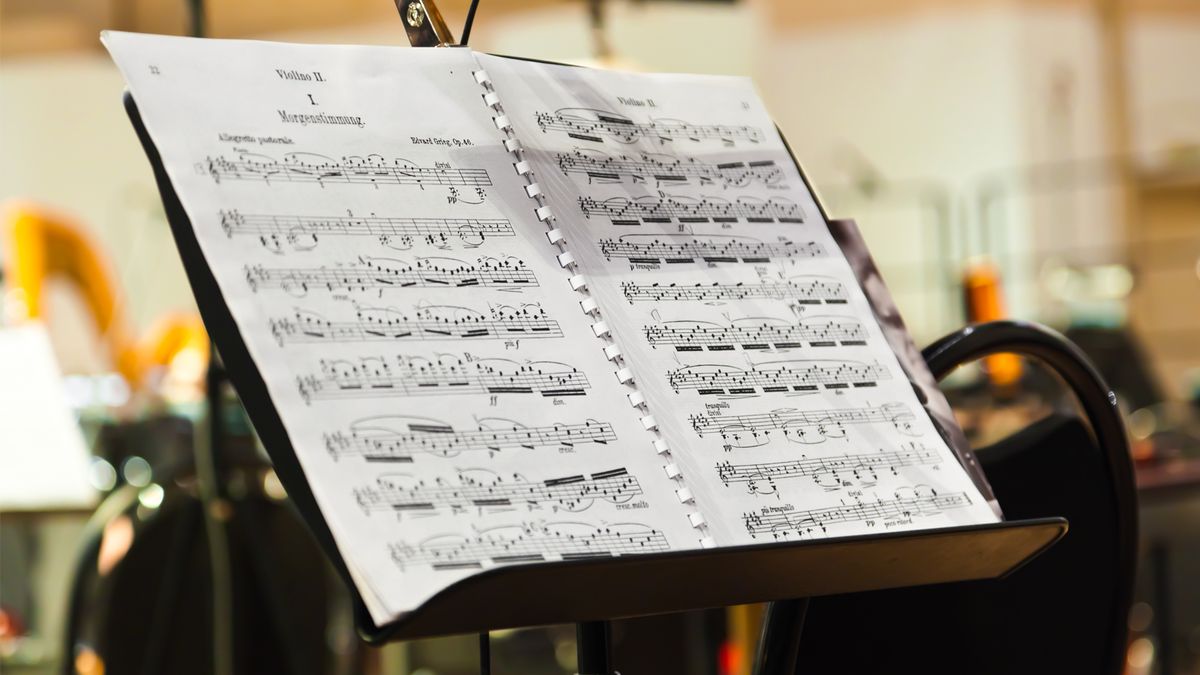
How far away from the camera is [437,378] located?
743mm

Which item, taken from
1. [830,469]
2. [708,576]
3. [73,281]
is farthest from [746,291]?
[73,281]

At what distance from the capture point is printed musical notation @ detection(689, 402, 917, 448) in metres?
0.82

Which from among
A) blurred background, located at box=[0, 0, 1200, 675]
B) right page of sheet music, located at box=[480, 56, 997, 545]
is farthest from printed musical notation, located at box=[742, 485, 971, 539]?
blurred background, located at box=[0, 0, 1200, 675]

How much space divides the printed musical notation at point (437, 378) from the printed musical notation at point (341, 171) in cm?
12

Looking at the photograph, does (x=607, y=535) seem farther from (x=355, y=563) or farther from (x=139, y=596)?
(x=139, y=596)

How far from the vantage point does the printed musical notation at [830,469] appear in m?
0.80

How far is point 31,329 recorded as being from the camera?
6.82ft

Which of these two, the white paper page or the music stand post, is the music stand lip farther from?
the white paper page

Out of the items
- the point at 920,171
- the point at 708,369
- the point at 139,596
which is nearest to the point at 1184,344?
the point at 920,171

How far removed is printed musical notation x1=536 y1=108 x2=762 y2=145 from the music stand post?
256 mm

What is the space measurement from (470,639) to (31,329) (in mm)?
1771

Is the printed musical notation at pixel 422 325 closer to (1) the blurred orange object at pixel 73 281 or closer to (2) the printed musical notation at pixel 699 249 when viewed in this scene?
(2) the printed musical notation at pixel 699 249

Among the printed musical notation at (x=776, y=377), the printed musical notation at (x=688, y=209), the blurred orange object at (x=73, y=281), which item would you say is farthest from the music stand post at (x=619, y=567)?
the blurred orange object at (x=73, y=281)

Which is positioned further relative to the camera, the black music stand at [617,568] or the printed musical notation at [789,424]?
the printed musical notation at [789,424]
